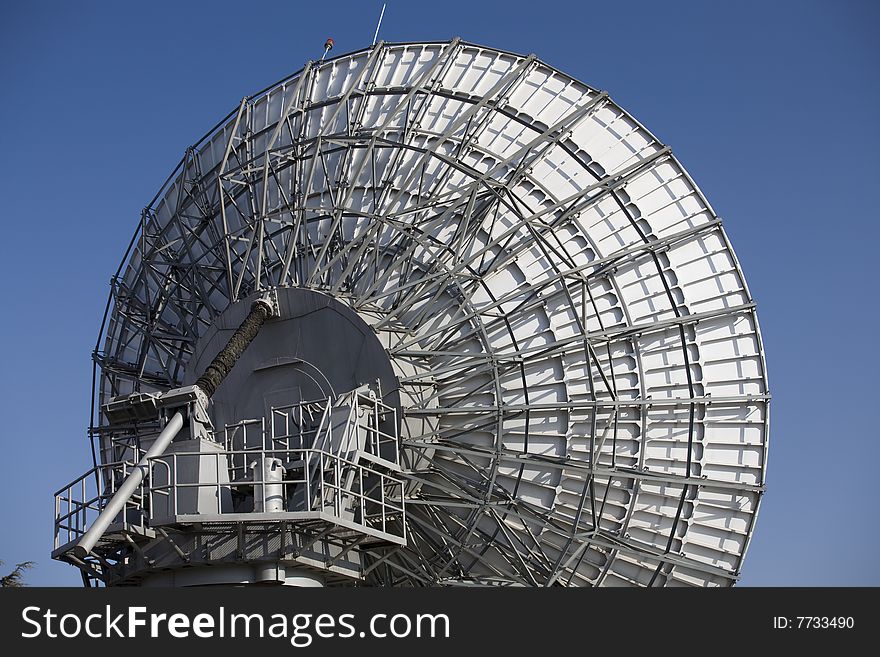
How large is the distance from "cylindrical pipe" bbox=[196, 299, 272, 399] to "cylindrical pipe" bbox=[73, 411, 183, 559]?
235 centimetres

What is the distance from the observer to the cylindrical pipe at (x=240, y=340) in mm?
28109

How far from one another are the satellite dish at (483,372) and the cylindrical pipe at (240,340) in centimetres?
5

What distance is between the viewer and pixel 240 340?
2859 cm

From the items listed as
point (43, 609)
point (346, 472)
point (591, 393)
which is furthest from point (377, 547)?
point (43, 609)

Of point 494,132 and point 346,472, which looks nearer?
point 346,472

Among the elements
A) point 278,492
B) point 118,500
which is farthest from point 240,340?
point 118,500

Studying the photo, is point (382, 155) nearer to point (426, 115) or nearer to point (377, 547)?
point (426, 115)

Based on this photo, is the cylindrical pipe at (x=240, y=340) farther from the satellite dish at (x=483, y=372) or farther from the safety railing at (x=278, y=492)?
the safety railing at (x=278, y=492)

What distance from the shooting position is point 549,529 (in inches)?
1059

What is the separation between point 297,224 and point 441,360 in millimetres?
4905

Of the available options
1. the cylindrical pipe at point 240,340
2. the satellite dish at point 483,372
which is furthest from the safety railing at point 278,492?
the cylindrical pipe at point 240,340

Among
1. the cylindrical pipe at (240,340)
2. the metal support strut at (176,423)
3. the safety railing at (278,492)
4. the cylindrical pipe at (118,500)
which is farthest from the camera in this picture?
the cylindrical pipe at (240,340)

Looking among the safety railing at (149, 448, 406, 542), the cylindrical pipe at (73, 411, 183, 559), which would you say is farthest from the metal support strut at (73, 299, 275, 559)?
the safety railing at (149, 448, 406, 542)

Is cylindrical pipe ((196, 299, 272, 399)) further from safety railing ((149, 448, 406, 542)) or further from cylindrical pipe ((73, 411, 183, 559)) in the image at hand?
safety railing ((149, 448, 406, 542))
